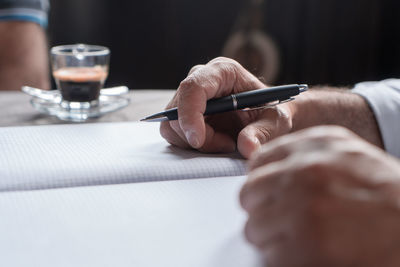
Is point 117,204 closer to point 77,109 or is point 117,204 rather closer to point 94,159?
point 94,159

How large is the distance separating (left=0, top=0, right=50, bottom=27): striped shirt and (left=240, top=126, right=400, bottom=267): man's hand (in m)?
1.31

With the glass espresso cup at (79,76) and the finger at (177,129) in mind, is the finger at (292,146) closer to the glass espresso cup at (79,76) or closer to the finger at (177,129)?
the finger at (177,129)

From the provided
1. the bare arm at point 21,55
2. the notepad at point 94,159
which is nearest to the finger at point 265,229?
the notepad at point 94,159

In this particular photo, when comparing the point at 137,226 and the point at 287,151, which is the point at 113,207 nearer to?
the point at 137,226

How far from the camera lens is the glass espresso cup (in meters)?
0.86

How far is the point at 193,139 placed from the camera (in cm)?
60

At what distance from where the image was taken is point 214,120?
2.27 ft

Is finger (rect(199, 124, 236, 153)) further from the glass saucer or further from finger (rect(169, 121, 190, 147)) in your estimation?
the glass saucer

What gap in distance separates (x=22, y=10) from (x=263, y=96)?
3.46 ft

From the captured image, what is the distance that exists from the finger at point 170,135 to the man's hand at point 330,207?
1.01 feet

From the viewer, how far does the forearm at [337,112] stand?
0.76m

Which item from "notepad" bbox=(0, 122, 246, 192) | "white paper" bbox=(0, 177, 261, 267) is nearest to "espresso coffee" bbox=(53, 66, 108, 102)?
"notepad" bbox=(0, 122, 246, 192)

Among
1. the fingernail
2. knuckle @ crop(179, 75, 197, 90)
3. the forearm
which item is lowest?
the forearm

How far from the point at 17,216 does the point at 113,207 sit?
3.0 inches
